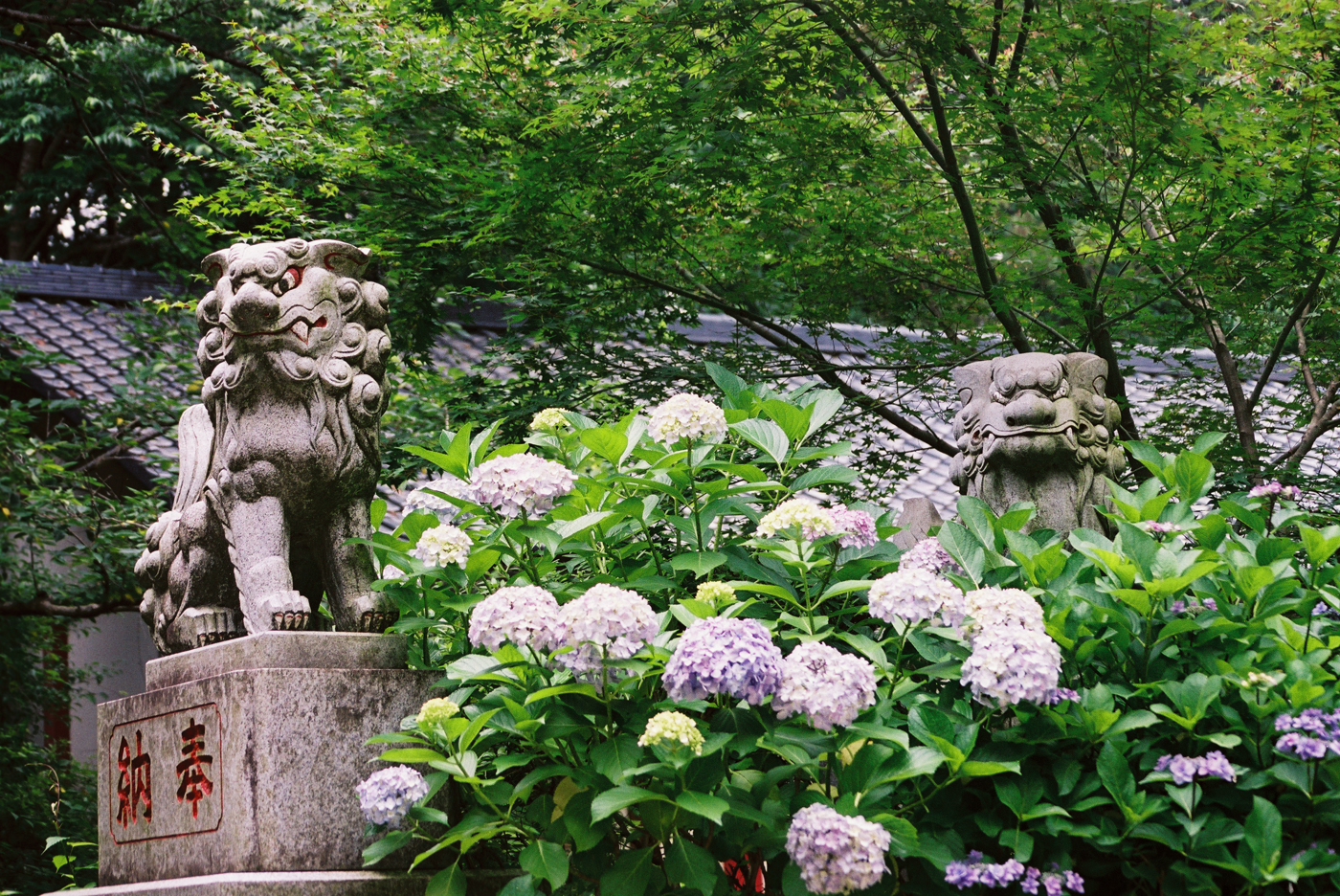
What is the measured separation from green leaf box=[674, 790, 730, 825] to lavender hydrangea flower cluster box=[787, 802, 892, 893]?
0.47ft

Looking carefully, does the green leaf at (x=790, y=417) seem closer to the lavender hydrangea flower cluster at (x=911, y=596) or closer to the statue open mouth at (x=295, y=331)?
the lavender hydrangea flower cluster at (x=911, y=596)

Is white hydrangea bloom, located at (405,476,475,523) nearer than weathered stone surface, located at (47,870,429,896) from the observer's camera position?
No

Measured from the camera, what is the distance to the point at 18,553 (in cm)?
819

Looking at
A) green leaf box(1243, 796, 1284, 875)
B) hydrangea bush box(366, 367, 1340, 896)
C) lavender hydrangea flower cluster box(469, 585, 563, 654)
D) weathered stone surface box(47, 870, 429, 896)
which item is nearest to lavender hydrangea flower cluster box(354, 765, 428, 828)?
hydrangea bush box(366, 367, 1340, 896)

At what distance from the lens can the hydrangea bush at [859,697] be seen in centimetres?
222

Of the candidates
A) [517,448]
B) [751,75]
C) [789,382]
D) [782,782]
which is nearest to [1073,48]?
[751,75]

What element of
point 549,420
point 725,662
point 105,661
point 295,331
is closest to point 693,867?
point 725,662

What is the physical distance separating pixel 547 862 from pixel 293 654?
887 millimetres

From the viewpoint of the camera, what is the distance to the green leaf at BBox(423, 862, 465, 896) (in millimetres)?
2588

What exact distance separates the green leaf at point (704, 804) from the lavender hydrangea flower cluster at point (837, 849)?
0.47ft

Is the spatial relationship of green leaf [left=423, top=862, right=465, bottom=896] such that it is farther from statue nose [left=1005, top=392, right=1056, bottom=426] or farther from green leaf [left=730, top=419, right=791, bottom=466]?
statue nose [left=1005, top=392, right=1056, bottom=426]

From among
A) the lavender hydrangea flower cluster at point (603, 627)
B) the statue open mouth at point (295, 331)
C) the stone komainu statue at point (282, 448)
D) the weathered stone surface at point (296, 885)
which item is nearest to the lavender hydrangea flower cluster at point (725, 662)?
the lavender hydrangea flower cluster at point (603, 627)

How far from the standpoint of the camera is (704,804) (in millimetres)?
2172

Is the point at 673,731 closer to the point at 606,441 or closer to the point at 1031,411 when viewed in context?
the point at 606,441
